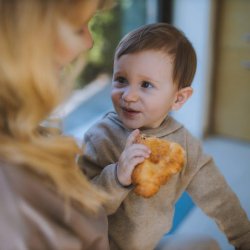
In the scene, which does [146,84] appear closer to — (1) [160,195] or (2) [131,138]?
(2) [131,138]

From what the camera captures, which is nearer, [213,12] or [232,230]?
[232,230]

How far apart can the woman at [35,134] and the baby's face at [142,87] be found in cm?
22

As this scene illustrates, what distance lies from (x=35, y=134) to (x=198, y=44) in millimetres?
1772

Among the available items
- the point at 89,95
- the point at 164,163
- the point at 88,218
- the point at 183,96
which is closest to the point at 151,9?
the point at 89,95

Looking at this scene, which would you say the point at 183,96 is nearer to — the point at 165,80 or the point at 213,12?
the point at 165,80

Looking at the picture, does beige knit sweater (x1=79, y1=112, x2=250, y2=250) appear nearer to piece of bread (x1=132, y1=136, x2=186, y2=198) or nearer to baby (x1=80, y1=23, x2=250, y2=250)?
baby (x1=80, y1=23, x2=250, y2=250)

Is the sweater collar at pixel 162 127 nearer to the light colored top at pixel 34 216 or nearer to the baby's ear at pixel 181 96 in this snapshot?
the baby's ear at pixel 181 96

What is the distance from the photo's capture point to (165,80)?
2.88 ft

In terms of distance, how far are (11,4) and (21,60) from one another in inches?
2.8

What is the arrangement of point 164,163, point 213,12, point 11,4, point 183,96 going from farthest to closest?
1. point 213,12
2. point 183,96
3. point 164,163
4. point 11,4

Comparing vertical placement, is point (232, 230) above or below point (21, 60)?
below

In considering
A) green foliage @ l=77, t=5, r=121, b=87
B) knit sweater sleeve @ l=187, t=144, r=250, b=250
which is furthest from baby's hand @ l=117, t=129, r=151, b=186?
green foliage @ l=77, t=5, r=121, b=87

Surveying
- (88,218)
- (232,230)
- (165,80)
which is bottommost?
(232,230)

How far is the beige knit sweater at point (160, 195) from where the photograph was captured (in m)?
0.90
